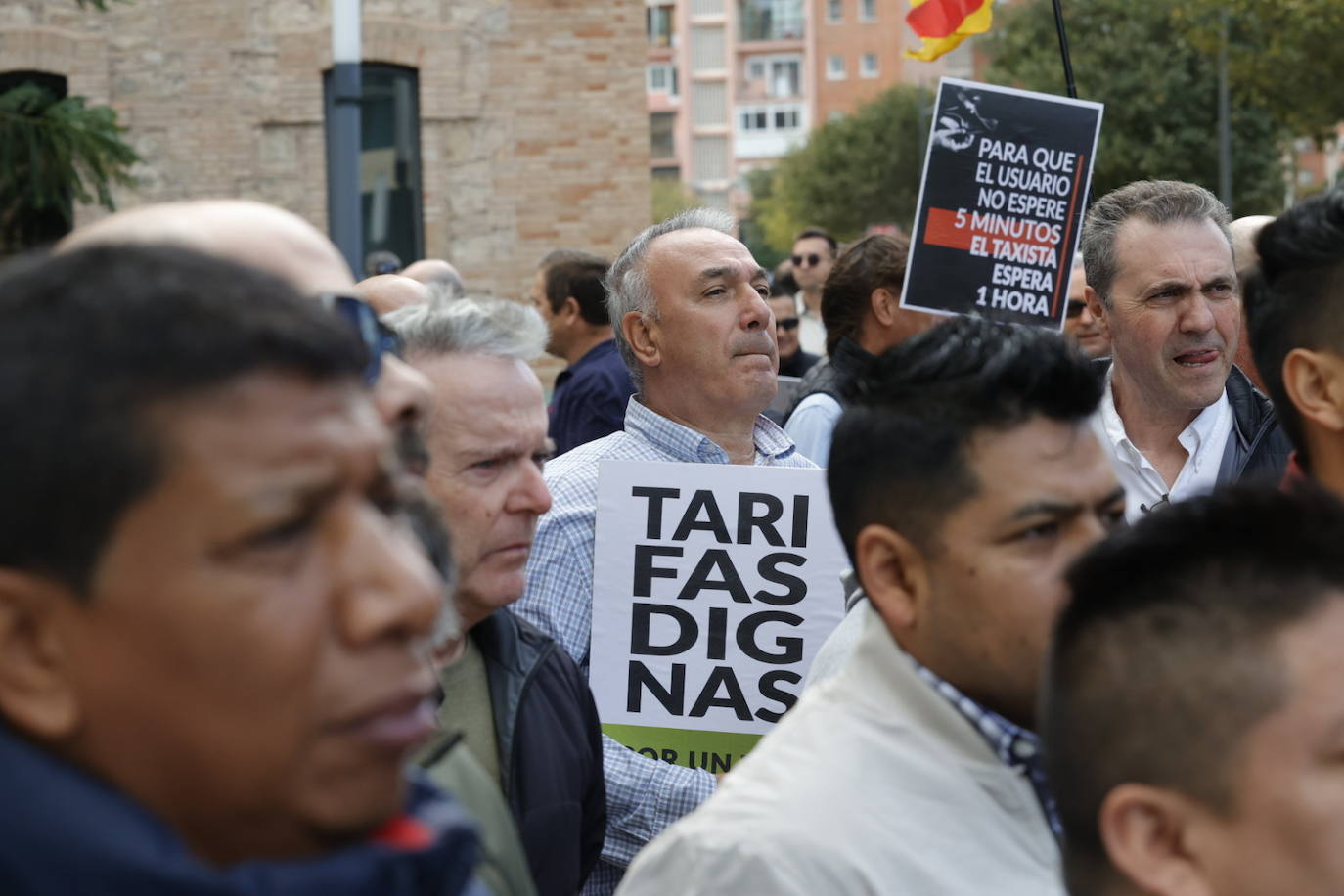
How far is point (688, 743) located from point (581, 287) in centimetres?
425

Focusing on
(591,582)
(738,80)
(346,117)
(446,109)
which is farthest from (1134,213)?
(738,80)

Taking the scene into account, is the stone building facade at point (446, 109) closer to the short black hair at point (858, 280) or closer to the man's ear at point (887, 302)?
the short black hair at point (858, 280)

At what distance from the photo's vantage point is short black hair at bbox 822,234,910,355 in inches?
248

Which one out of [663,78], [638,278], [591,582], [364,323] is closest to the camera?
[364,323]

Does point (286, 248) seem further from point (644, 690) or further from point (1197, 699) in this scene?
point (644, 690)

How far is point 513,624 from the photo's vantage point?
3.25 m

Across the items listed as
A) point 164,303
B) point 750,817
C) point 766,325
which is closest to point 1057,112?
point 766,325

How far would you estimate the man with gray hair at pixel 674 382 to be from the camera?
4105mm

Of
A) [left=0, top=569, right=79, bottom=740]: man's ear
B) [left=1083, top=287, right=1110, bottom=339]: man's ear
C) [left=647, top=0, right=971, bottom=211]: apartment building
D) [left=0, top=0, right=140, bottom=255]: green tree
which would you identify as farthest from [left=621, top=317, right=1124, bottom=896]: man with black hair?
[left=647, top=0, right=971, bottom=211]: apartment building

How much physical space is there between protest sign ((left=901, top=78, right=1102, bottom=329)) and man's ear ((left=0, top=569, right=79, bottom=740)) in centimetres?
466

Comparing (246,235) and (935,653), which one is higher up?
(246,235)

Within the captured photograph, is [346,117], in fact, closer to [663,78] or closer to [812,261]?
[812,261]

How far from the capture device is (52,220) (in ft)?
58.3

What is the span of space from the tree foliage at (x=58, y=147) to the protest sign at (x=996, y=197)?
255 inches
